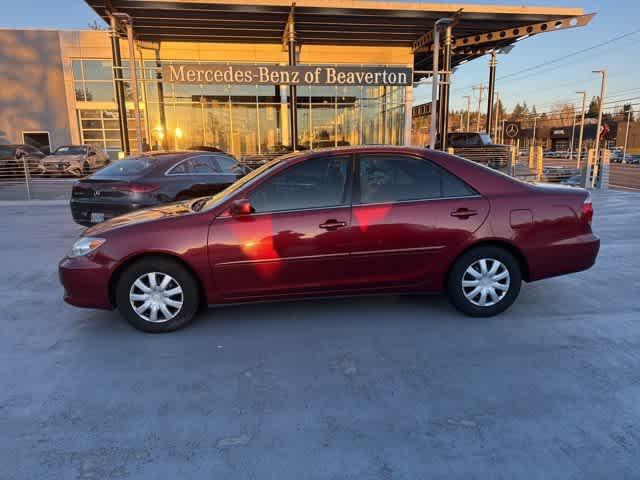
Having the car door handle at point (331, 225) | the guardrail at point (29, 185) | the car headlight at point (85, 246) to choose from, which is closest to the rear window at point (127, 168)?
the car headlight at point (85, 246)

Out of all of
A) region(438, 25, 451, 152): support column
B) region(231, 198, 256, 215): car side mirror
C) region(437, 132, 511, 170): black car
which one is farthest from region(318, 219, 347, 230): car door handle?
region(438, 25, 451, 152): support column

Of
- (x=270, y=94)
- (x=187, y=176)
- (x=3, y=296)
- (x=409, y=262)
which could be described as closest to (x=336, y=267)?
(x=409, y=262)

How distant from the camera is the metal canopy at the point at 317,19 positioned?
17547 mm

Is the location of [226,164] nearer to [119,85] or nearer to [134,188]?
[134,188]

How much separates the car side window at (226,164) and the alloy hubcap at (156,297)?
16.5 feet

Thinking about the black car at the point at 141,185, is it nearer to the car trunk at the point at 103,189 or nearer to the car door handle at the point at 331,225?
the car trunk at the point at 103,189

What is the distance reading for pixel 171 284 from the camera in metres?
3.80

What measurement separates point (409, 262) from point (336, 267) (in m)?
0.68

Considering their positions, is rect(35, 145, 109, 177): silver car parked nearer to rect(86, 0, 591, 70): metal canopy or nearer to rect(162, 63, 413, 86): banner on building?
rect(86, 0, 591, 70): metal canopy

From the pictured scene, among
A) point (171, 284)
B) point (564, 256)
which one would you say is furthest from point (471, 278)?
point (171, 284)

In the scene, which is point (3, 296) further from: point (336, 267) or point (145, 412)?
point (336, 267)

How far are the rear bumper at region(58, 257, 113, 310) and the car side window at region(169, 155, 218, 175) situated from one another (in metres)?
3.91

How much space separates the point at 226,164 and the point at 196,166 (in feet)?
3.09

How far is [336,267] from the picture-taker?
386cm
